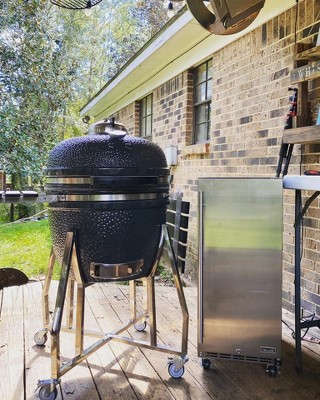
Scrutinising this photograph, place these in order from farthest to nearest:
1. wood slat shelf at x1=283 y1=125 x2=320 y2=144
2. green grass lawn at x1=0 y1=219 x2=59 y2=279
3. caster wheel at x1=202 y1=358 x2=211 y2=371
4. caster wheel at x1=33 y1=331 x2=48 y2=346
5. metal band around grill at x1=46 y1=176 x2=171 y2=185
Answer: green grass lawn at x1=0 y1=219 x2=59 y2=279, wood slat shelf at x1=283 y1=125 x2=320 y2=144, caster wheel at x1=33 y1=331 x2=48 y2=346, caster wheel at x1=202 y1=358 x2=211 y2=371, metal band around grill at x1=46 y1=176 x2=171 y2=185

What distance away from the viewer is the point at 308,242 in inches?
111

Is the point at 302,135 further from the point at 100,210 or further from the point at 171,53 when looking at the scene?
the point at 171,53

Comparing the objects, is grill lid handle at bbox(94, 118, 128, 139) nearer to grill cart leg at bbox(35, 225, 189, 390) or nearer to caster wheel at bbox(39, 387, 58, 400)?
grill cart leg at bbox(35, 225, 189, 390)

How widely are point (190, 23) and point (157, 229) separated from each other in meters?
2.61

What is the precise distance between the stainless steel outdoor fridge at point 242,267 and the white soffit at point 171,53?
1.80 meters

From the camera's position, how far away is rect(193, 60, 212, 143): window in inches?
179

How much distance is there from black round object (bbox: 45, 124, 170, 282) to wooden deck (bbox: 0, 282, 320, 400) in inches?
22.2

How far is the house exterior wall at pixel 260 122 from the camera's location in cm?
278

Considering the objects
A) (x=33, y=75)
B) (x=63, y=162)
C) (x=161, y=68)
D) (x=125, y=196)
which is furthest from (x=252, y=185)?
(x=33, y=75)

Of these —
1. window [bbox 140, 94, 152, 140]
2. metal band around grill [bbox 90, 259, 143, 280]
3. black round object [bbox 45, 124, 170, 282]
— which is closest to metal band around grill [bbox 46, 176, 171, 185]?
black round object [bbox 45, 124, 170, 282]

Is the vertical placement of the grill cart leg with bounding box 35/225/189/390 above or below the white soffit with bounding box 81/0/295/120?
below

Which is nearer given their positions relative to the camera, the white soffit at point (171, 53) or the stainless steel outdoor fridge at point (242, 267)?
the stainless steel outdoor fridge at point (242, 267)

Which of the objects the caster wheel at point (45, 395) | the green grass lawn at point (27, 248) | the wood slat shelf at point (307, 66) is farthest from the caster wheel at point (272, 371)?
the green grass lawn at point (27, 248)

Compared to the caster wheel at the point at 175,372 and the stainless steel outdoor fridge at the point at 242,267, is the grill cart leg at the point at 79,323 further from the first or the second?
the stainless steel outdoor fridge at the point at 242,267
